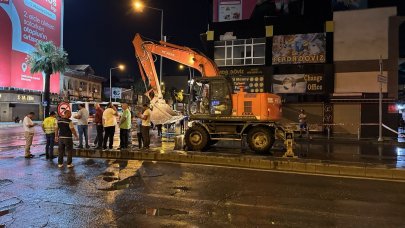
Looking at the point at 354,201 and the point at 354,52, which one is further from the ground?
the point at 354,52

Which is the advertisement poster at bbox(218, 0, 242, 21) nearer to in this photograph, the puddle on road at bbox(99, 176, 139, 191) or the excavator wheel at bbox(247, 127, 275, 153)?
the excavator wheel at bbox(247, 127, 275, 153)

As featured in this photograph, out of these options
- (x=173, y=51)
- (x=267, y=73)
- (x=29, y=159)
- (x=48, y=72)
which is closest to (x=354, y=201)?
(x=29, y=159)

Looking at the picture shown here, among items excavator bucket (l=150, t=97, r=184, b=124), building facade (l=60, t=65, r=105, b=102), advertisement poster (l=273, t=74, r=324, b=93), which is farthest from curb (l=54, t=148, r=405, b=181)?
building facade (l=60, t=65, r=105, b=102)

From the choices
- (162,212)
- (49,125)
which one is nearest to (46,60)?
(49,125)

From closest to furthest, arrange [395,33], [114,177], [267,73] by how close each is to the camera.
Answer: [114,177] → [395,33] → [267,73]

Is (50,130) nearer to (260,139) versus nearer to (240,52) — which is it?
(260,139)

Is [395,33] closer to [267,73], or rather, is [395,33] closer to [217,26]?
[267,73]

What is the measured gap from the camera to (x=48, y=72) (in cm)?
5406

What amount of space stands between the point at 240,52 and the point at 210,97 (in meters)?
16.1

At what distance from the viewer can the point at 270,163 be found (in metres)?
11.6

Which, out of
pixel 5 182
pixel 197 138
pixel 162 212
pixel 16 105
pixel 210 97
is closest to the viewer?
pixel 162 212

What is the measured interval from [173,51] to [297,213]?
12431 millimetres

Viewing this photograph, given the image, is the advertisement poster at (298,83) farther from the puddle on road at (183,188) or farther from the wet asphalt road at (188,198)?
the puddle on road at (183,188)

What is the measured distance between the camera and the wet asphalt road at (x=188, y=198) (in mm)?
6000
